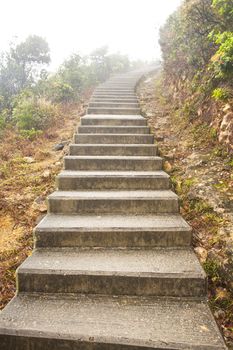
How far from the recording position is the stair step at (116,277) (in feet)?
8.24

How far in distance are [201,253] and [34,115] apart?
5312 mm

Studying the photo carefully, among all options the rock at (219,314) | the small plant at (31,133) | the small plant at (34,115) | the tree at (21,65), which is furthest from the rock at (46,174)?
the tree at (21,65)

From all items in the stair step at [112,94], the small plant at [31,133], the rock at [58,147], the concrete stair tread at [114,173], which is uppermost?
the stair step at [112,94]

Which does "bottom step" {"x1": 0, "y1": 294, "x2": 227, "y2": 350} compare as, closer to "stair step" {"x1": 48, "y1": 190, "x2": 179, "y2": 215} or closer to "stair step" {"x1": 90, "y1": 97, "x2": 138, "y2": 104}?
"stair step" {"x1": 48, "y1": 190, "x2": 179, "y2": 215}

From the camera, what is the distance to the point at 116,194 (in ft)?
11.9

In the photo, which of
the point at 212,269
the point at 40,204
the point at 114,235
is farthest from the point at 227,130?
the point at 40,204

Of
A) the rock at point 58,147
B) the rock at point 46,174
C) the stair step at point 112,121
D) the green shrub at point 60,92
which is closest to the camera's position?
the rock at point 46,174

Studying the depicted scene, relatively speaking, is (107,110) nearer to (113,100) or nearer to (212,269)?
(113,100)

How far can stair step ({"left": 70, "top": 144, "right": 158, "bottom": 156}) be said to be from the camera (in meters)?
4.64

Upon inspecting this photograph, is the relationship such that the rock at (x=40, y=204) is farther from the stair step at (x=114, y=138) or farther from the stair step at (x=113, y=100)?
the stair step at (x=113, y=100)

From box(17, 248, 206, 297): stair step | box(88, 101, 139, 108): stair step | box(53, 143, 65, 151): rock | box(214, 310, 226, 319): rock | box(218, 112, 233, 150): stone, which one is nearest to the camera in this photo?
box(214, 310, 226, 319): rock

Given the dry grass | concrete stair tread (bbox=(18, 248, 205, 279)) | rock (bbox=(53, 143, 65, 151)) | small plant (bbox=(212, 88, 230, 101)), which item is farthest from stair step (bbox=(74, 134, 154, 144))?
concrete stair tread (bbox=(18, 248, 205, 279))

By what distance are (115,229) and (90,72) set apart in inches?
417

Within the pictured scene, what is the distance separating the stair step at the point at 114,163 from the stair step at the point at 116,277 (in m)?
1.83
